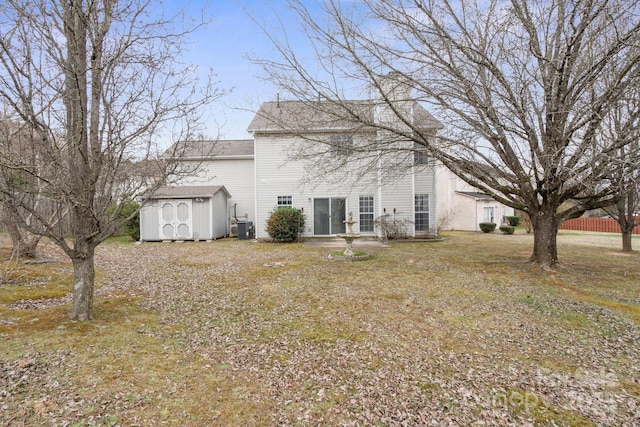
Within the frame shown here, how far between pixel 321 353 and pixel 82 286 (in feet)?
10.3

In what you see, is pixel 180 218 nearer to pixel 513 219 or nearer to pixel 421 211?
pixel 421 211

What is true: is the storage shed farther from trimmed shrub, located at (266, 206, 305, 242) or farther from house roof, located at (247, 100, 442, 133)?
house roof, located at (247, 100, 442, 133)

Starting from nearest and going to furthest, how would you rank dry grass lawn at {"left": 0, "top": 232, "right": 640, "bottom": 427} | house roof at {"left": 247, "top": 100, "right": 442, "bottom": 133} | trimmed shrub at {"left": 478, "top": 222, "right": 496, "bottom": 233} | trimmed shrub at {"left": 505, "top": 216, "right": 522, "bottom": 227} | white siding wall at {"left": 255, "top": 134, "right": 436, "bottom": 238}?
dry grass lawn at {"left": 0, "top": 232, "right": 640, "bottom": 427}
house roof at {"left": 247, "top": 100, "right": 442, "bottom": 133}
white siding wall at {"left": 255, "top": 134, "right": 436, "bottom": 238}
trimmed shrub at {"left": 478, "top": 222, "right": 496, "bottom": 233}
trimmed shrub at {"left": 505, "top": 216, "right": 522, "bottom": 227}

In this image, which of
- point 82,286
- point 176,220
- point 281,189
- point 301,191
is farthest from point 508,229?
point 82,286

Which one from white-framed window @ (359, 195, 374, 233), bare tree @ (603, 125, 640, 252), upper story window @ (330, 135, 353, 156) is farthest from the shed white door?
bare tree @ (603, 125, 640, 252)

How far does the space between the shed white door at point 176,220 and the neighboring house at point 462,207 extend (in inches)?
613

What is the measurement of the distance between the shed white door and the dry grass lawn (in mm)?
8004

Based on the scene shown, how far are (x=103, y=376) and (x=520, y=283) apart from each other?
24.3ft

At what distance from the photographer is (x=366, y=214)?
50.9 feet

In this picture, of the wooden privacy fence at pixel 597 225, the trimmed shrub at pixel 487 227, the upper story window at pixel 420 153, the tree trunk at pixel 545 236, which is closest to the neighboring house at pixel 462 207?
the trimmed shrub at pixel 487 227

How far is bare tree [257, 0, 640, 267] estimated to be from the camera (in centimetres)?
622

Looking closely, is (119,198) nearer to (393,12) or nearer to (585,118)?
(393,12)

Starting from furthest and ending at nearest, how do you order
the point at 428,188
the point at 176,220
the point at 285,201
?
the point at 428,188 → the point at 285,201 → the point at 176,220

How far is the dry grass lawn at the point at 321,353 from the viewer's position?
2.62 meters
